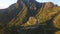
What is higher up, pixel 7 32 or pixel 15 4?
pixel 15 4

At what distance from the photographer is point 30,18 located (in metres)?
15.7

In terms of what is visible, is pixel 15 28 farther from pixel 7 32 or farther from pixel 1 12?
pixel 1 12

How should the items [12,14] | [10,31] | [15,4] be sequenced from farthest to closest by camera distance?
[15,4] < [12,14] < [10,31]

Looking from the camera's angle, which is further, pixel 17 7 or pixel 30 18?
pixel 17 7

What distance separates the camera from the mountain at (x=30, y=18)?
588 inches

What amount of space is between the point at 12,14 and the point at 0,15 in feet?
3.22

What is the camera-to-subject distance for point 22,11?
16.8m

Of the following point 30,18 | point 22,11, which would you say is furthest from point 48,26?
point 22,11

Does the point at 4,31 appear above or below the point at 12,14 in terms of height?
below

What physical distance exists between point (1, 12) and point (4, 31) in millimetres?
1816

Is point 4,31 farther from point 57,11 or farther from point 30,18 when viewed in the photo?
point 57,11

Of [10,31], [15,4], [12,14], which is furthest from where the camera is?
[15,4]

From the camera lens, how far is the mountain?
49.0 feet

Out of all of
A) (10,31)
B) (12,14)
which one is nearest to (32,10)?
(12,14)
